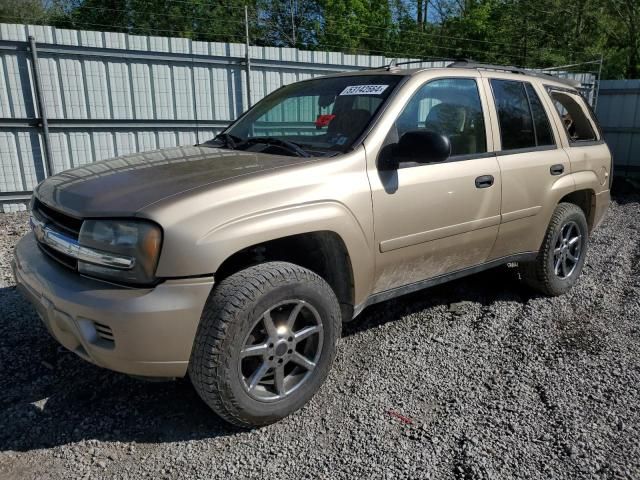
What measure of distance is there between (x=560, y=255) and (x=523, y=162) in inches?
43.4

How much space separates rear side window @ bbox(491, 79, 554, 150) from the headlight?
2.62 metres

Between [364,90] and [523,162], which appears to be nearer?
[364,90]

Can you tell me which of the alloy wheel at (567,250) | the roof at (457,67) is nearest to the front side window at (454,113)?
the roof at (457,67)

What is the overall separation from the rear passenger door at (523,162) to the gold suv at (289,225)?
0.05 feet

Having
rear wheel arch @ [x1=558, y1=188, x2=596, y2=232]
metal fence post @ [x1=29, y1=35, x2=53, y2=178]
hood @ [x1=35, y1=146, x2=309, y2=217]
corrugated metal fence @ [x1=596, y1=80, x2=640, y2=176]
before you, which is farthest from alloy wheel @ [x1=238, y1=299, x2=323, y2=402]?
corrugated metal fence @ [x1=596, y1=80, x2=640, y2=176]

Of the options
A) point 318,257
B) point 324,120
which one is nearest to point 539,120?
point 324,120

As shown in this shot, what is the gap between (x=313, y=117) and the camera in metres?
3.46

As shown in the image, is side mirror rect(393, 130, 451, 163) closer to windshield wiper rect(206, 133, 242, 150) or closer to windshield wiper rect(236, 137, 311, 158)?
windshield wiper rect(236, 137, 311, 158)

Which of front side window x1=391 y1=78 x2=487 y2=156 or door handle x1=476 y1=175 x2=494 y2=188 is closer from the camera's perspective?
front side window x1=391 y1=78 x2=487 y2=156

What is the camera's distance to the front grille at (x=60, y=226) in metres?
2.49

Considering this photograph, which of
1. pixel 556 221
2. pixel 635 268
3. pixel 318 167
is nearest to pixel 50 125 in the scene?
pixel 318 167

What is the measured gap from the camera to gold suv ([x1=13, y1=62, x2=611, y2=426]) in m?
2.29

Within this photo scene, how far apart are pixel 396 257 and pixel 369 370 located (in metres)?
0.73

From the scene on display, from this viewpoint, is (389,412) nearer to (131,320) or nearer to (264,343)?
(264,343)
